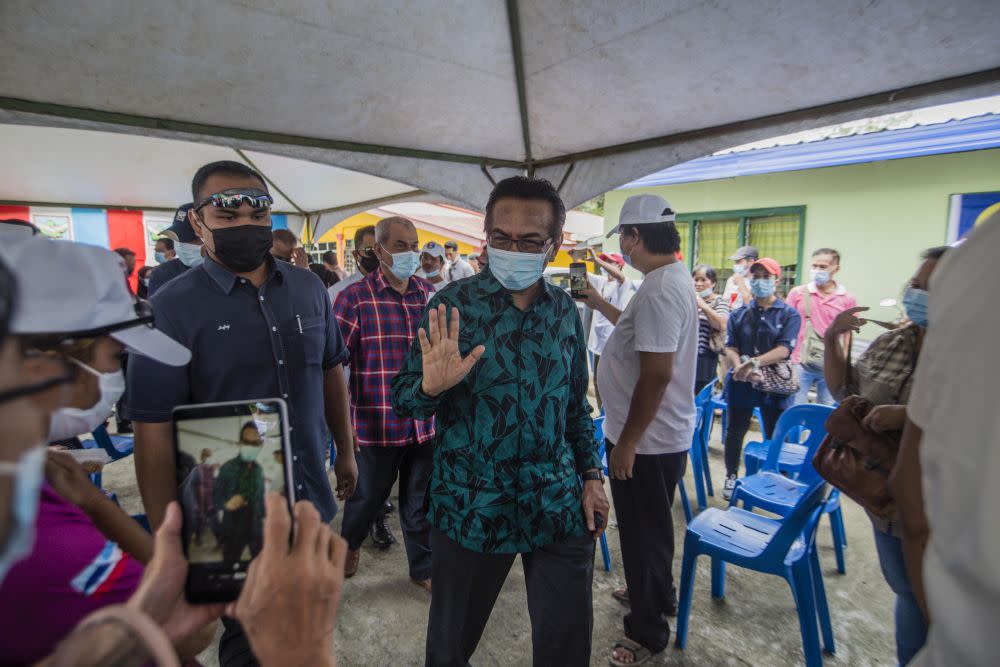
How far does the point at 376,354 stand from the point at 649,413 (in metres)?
1.60

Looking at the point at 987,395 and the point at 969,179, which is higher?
the point at 969,179

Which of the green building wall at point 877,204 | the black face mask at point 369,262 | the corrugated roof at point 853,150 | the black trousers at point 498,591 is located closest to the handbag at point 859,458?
the black trousers at point 498,591

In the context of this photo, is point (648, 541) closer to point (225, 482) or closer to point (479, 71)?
point (225, 482)

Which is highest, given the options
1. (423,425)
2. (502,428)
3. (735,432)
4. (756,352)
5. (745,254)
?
(745,254)

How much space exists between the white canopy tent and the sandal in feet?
9.53

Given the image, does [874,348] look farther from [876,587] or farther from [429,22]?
[429,22]

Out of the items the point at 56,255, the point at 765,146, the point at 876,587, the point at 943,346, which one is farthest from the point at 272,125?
the point at 765,146

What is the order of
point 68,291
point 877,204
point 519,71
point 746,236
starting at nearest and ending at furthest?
point 68,291
point 519,71
point 877,204
point 746,236

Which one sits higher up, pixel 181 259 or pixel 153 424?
pixel 181 259

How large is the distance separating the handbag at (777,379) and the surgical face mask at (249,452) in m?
3.96

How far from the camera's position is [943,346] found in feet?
2.49

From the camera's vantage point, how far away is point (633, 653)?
238 cm

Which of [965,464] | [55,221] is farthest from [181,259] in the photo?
[55,221]

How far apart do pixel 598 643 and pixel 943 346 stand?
2.35 meters
